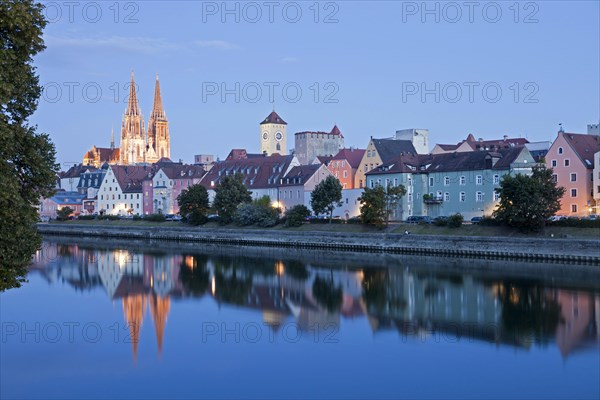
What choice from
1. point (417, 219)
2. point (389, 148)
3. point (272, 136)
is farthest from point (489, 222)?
point (272, 136)

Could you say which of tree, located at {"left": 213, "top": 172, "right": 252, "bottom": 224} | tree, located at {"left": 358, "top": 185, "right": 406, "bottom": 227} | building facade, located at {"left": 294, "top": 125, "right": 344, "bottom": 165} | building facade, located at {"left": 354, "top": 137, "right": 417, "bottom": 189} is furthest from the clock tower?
tree, located at {"left": 358, "top": 185, "right": 406, "bottom": 227}

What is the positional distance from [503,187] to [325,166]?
33.4m

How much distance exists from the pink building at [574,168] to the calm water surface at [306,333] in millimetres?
17931

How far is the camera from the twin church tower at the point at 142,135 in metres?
171

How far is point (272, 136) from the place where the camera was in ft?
415

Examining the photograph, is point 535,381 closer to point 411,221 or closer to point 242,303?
point 242,303

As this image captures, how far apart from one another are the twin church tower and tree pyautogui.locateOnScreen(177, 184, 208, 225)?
9306 centimetres

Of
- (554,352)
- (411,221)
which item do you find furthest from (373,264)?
(554,352)

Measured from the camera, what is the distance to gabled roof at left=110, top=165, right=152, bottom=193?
110812 millimetres

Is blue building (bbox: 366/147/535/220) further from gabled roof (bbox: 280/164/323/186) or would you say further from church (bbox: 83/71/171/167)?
church (bbox: 83/71/171/167)

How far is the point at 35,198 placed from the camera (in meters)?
18.0

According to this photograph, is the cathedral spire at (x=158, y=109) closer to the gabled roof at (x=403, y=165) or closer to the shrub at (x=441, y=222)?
the gabled roof at (x=403, y=165)

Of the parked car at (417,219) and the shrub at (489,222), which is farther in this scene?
the parked car at (417,219)

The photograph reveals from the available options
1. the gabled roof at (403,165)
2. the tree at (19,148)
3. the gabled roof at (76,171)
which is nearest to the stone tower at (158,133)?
the gabled roof at (76,171)
